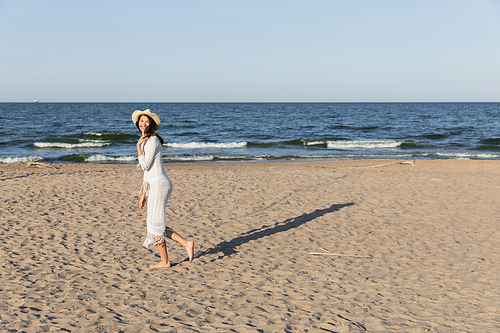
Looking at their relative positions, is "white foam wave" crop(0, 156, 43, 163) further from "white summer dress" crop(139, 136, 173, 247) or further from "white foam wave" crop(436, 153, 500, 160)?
"white foam wave" crop(436, 153, 500, 160)

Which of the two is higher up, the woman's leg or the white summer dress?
the white summer dress

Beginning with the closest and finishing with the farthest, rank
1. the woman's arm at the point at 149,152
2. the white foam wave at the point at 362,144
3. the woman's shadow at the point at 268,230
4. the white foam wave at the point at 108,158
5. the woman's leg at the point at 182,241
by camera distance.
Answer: the woman's arm at the point at 149,152
the woman's leg at the point at 182,241
the woman's shadow at the point at 268,230
the white foam wave at the point at 108,158
the white foam wave at the point at 362,144

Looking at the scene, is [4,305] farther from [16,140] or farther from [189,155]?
[16,140]

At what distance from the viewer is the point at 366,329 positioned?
139 inches

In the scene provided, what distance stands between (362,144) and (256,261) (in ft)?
71.4

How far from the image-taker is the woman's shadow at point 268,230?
18.8 feet

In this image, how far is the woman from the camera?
14.0 ft

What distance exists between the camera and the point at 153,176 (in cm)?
439

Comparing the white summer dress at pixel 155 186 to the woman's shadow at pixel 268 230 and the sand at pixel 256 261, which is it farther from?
the woman's shadow at pixel 268 230

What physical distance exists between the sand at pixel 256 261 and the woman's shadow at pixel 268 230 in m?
0.02

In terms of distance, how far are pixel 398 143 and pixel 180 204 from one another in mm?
20166

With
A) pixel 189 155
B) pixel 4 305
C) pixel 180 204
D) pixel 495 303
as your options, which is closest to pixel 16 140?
pixel 189 155

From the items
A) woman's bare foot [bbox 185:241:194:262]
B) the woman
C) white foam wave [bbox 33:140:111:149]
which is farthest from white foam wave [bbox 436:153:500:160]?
white foam wave [bbox 33:140:111:149]

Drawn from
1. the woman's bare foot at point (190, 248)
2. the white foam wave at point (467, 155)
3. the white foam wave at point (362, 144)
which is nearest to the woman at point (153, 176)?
the woman's bare foot at point (190, 248)
